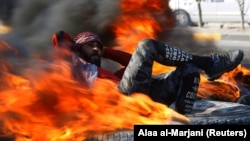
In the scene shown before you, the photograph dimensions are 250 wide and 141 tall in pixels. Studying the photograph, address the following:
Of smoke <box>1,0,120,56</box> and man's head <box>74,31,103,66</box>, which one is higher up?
smoke <box>1,0,120,56</box>

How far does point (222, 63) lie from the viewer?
19.5ft

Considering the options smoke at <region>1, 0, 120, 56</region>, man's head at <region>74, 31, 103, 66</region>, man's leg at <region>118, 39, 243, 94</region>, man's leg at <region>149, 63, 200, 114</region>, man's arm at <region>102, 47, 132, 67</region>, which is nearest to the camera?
man's leg at <region>118, 39, 243, 94</region>

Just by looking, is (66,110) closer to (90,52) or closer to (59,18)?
(90,52)

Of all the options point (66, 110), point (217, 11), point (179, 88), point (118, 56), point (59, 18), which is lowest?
point (66, 110)

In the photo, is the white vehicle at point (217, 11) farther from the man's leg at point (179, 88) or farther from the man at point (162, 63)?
the man's leg at point (179, 88)

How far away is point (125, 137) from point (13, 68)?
140 cm

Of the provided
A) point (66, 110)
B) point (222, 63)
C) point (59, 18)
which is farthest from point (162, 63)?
point (59, 18)

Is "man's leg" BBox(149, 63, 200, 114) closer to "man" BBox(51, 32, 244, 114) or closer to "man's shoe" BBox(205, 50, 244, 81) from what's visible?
"man" BBox(51, 32, 244, 114)

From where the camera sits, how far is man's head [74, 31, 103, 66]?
6.27m

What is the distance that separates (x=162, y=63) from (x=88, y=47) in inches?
40.6

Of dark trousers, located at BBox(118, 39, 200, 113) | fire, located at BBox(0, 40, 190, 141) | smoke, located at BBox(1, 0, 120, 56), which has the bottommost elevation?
fire, located at BBox(0, 40, 190, 141)

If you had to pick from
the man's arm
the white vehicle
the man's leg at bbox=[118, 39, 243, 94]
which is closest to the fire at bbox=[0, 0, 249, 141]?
the man's leg at bbox=[118, 39, 243, 94]

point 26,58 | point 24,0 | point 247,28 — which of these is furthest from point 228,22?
point 26,58

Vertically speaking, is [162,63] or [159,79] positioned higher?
[162,63]
